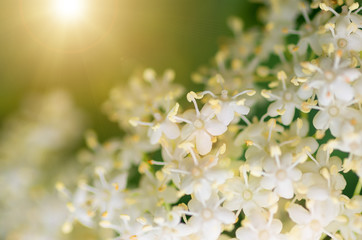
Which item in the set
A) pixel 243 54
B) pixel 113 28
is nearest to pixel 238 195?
pixel 243 54

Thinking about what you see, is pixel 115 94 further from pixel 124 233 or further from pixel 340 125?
pixel 340 125

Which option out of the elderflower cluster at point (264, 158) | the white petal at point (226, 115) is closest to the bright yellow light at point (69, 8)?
the elderflower cluster at point (264, 158)

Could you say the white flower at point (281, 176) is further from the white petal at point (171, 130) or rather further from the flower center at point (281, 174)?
the white petal at point (171, 130)

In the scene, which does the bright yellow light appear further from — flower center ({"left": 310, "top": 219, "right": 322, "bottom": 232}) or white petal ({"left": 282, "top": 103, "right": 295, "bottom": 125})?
flower center ({"left": 310, "top": 219, "right": 322, "bottom": 232})

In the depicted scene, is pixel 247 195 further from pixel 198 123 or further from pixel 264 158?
pixel 198 123

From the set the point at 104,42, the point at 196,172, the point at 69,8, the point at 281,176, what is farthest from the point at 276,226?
the point at 69,8

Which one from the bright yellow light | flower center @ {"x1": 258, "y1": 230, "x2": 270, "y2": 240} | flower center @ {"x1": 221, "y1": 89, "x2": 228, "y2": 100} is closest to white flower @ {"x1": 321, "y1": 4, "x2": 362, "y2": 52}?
flower center @ {"x1": 221, "y1": 89, "x2": 228, "y2": 100}
